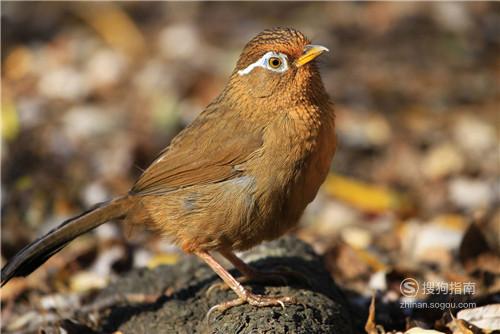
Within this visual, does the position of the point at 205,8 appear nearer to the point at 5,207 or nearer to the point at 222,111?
the point at 5,207

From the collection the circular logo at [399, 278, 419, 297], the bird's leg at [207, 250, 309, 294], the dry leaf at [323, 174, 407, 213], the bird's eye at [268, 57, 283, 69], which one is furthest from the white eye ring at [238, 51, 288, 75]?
the dry leaf at [323, 174, 407, 213]

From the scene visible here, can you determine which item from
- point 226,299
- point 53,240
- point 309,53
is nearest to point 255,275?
point 226,299

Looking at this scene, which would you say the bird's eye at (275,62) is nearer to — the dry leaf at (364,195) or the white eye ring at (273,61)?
the white eye ring at (273,61)

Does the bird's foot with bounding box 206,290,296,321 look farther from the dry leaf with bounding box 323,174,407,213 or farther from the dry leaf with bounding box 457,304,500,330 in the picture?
the dry leaf with bounding box 323,174,407,213

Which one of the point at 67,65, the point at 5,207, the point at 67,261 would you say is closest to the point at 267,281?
the point at 67,261

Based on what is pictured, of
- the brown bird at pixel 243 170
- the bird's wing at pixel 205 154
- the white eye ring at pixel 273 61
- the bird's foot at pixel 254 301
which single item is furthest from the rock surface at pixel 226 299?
the white eye ring at pixel 273 61

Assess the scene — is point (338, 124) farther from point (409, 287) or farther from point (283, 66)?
point (283, 66)
